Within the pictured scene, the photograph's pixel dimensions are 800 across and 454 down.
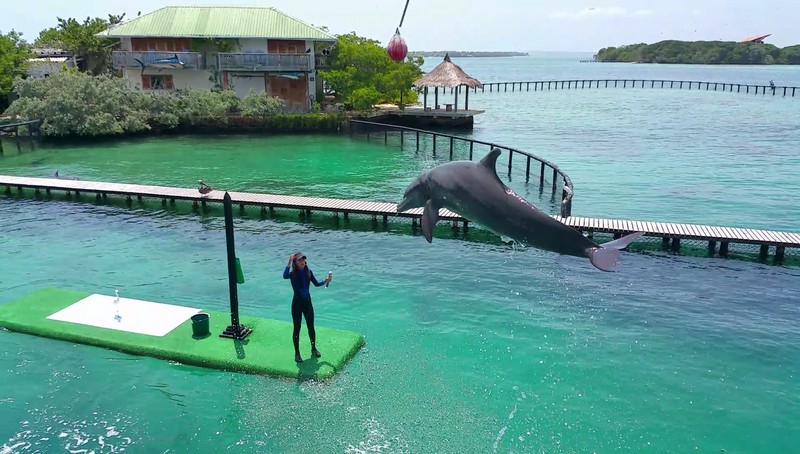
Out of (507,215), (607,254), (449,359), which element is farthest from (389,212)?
(607,254)

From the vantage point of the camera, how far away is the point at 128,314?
1396cm

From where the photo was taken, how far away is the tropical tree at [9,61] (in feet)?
153

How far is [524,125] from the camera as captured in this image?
57625mm

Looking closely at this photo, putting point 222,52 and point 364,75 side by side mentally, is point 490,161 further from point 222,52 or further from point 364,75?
point 222,52

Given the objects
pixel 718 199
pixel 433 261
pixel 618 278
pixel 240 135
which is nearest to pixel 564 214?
pixel 618 278

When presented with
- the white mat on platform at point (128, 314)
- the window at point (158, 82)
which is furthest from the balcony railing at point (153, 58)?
the white mat on platform at point (128, 314)

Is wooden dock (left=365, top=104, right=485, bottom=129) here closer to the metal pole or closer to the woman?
the metal pole

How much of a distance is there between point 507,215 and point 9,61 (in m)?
52.3

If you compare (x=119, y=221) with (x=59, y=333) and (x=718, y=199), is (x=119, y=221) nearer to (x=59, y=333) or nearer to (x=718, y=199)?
(x=59, y=333)

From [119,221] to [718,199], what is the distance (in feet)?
83.7

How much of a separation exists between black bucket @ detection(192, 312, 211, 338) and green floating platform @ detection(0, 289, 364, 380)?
8 centimetres

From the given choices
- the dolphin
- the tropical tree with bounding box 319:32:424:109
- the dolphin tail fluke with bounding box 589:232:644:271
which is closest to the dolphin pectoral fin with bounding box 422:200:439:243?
the dolphin

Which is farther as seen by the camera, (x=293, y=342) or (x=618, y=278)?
(x=618, y=278)

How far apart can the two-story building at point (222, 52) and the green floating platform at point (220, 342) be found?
3685cm
